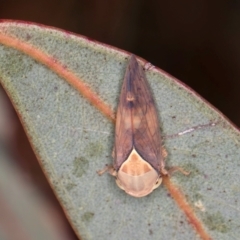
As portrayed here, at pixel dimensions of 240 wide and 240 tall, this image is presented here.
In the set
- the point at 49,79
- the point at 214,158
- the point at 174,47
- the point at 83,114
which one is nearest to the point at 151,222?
the point at 214,158

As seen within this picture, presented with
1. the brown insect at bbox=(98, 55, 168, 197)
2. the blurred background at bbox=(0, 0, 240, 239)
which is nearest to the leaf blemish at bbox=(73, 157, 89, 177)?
the brown insect at bbox=(98, 55, 168, 197)

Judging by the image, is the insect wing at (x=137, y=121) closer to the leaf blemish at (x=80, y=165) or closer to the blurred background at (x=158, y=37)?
the leaf blemish at (x=80, y=165)

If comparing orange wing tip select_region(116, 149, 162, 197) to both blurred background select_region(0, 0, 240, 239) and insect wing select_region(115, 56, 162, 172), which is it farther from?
blurred background select_region(0, 0, 240, 239)

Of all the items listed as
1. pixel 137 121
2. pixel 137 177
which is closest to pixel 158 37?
pixel 137 121

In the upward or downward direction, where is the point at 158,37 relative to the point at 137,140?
upward

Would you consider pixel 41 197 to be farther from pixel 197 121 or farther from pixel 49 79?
pixel 197 121

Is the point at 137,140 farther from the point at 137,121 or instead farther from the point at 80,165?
the point at 80,165

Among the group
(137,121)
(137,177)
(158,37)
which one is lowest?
(137,177)
